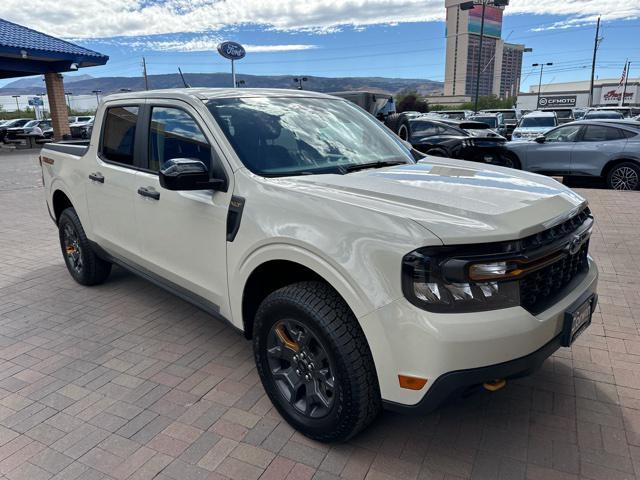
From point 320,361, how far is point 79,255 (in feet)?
11.4

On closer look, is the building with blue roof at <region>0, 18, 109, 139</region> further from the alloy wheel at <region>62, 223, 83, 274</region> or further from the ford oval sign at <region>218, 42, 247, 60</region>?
the alloy wheel at <region>62, 223, 83, 274</region>

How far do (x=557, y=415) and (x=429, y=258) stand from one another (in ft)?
4.87

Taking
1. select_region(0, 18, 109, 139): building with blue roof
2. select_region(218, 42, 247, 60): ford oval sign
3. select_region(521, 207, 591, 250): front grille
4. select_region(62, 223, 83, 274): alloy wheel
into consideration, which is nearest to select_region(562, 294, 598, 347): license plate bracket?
select_region(521, 207, 591, 250): front grille

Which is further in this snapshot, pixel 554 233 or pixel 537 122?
pixel 537 122

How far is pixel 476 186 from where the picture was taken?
2688 millimetres

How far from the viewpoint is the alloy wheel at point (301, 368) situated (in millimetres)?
2500

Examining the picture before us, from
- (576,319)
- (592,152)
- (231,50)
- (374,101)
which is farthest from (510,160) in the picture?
(231,50)

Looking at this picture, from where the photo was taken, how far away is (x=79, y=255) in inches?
195

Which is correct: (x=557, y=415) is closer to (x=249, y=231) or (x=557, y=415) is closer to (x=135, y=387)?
(x=249, y=231)

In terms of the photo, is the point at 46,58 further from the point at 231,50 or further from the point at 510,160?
the point at 510,160

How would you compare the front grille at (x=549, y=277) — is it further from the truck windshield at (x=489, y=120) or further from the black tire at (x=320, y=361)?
the truck windshield at (x=489, y=120)

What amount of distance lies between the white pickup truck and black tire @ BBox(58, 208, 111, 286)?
101 cm

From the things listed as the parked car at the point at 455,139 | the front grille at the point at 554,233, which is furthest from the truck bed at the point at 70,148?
→ the parked car at the point at 455,139

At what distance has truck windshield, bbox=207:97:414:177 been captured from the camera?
9.86 feet
